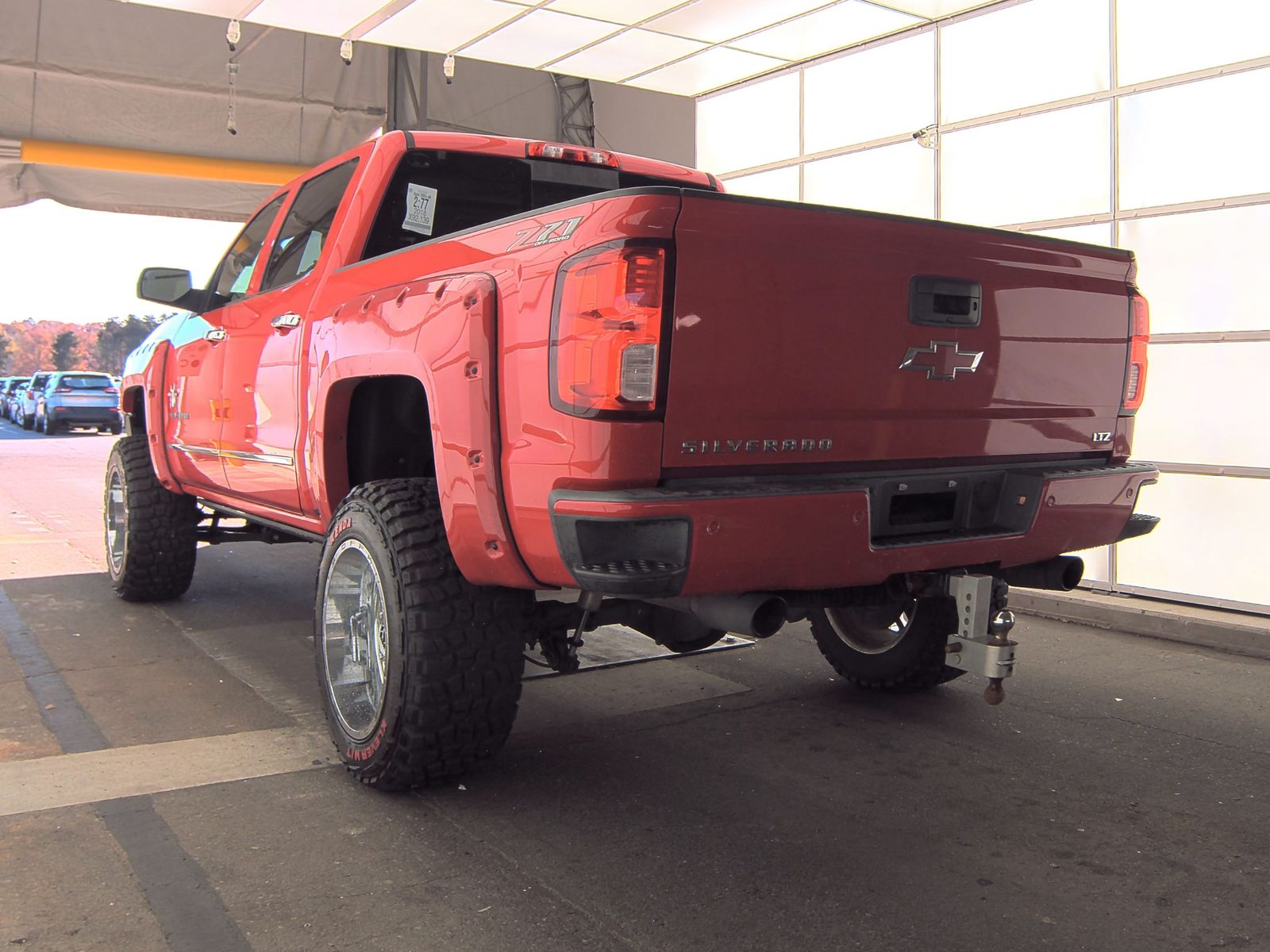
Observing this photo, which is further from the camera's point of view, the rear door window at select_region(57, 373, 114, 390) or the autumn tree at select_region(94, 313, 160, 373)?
the autumn tree at select_region(94, 313, 160, 373)

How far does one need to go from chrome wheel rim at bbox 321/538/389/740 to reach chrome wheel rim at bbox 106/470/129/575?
3.21m

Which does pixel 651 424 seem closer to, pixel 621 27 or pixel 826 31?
pixel 826 31

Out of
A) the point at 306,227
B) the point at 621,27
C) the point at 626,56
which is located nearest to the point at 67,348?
the point at 626,56

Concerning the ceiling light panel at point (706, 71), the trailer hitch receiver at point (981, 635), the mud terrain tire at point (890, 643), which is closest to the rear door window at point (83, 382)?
the ceiling light panel at point (706, 71)

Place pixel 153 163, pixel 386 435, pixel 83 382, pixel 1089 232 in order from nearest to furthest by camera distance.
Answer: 1. pixel 386 435
2. pixel 1089 232
3. pixel 153 163
4. pixel 83 382

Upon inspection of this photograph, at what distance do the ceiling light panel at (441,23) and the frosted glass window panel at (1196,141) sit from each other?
15.8ft

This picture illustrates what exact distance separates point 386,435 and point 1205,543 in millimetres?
5141

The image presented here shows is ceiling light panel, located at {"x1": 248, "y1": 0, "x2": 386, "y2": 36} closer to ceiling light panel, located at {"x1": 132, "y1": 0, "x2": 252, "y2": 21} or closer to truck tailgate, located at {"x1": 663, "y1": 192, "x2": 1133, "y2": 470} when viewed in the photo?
ceiling light panel, located at {"x1": 132, "y1": 0, "x2": 252, "y2": 21}

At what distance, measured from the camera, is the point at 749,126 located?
34.4ft

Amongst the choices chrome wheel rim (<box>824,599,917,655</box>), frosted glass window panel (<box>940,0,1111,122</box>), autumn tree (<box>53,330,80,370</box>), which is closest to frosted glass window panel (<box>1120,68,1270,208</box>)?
frosted glass window panel (<box>940,0,1111,122</box>)

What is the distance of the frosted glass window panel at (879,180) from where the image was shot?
28.8 ft

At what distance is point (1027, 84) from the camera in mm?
7895

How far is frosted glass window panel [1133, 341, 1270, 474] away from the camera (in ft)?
22.3

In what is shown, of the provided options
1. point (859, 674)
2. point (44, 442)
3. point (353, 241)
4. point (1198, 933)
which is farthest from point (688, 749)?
point (44, 442)
